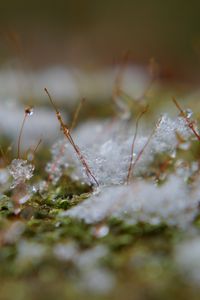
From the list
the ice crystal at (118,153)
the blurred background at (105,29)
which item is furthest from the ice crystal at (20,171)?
the blurred background at (105,29)

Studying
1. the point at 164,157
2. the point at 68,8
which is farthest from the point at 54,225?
the point at 68,8

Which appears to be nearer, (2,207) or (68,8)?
(2,207)

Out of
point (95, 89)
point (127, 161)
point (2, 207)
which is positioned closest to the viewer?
point (2, 207)

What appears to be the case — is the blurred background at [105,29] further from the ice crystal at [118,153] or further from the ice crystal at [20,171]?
the ice crystal at [20,171]

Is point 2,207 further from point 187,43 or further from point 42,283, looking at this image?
point 187,43

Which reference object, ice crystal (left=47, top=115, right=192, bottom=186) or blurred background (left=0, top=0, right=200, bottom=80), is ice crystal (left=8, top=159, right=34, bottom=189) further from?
blurred background (left=0, top=0, right=200, bottom=80)

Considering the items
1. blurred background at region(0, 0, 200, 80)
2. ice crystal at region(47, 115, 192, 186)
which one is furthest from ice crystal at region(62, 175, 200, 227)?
blurred background at region(0, 0, 200, 80)

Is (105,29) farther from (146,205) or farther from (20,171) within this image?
(146,205)
